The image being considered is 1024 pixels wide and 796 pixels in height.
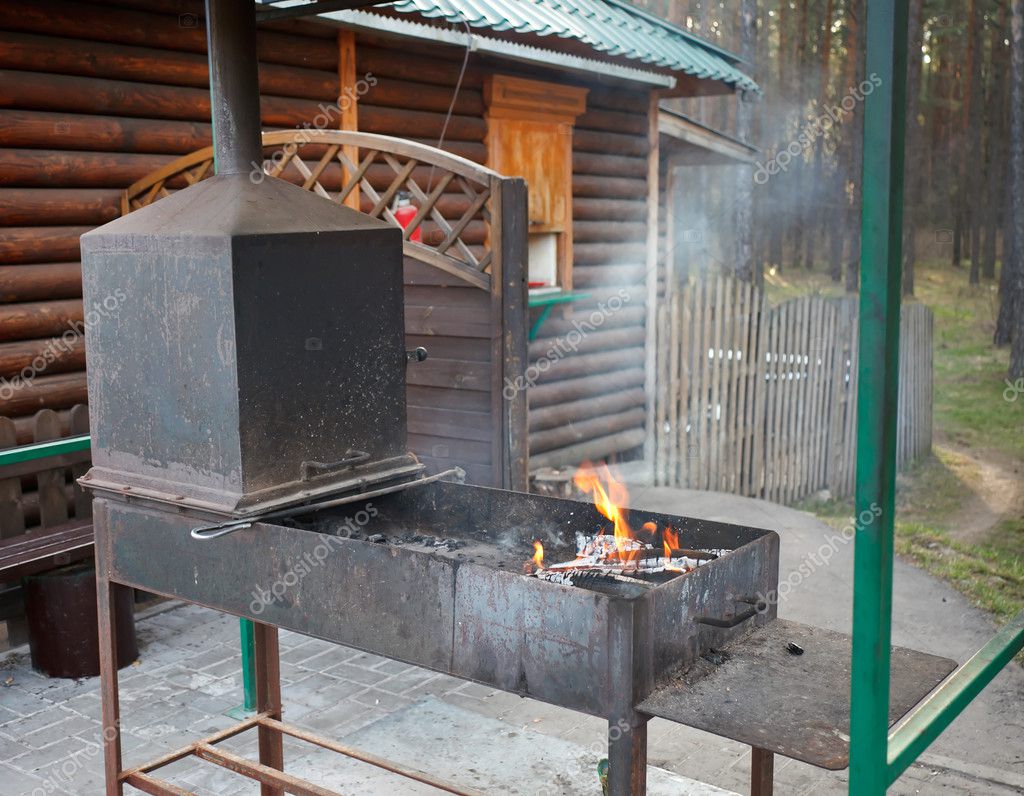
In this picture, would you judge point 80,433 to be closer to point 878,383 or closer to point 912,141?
point 878,383

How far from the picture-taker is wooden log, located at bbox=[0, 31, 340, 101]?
5.92 m

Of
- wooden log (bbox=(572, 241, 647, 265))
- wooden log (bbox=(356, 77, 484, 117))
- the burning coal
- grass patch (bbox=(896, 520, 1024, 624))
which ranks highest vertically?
wooden log (bbox=(356, 77, 484, 117))

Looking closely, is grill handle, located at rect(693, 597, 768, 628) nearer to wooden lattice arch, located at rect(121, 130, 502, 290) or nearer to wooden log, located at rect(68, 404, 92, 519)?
wooden lattice arch, located at rect(121, 130, 502, 290)

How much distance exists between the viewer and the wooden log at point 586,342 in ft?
33.1

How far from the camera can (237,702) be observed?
5258mm

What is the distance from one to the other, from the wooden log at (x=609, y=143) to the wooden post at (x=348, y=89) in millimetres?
3056

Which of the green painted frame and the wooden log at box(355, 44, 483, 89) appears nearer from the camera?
the green painted frame

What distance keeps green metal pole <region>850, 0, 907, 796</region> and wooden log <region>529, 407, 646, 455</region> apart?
7.82 metres

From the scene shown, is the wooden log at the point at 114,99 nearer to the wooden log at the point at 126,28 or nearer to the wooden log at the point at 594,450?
the wooden log at the point at 126,28

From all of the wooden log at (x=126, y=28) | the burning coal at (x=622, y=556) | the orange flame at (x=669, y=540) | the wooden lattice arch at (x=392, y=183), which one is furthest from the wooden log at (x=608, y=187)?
the orange flame at (x=669, y=540)

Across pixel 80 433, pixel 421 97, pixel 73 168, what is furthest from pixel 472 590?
pixel 421 97

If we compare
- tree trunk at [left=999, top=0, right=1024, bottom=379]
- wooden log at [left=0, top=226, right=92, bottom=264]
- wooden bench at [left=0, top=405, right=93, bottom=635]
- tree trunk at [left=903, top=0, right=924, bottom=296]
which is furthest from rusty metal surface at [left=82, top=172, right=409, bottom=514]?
tree trunk at [left=903, top=0, right=924, bottom=296]

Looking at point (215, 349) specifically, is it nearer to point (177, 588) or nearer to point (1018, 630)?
point (177, 588)

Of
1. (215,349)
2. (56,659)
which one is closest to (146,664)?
(56,659)
